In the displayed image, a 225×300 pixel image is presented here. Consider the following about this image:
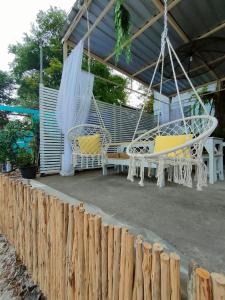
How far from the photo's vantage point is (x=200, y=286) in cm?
57

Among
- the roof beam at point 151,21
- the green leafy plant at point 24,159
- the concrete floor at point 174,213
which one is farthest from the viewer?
the green leafy plant at point 24,159

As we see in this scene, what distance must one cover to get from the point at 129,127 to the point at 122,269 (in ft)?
18.0

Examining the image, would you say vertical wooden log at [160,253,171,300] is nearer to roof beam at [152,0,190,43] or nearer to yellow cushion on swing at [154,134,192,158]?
yellow cushion on swing at [154,134,192,158]

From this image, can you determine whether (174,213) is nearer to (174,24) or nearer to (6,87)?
(174,24)

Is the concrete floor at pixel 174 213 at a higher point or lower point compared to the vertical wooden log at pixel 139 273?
lower

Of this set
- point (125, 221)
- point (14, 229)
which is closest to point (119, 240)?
point (125, 221)

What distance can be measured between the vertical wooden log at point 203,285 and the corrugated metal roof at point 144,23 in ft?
13.7

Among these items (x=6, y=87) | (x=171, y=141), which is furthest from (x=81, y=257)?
(x=6, y=87)

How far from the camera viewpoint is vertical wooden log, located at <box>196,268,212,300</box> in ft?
1.81

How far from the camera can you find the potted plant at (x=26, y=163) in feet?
12.5

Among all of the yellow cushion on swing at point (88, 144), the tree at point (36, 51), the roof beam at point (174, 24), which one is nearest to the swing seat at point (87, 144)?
the yellow cushion on swing at point (88, 144)

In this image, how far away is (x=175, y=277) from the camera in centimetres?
64

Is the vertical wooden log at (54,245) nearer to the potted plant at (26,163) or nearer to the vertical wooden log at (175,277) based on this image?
the vertical wooden log at (175,277)

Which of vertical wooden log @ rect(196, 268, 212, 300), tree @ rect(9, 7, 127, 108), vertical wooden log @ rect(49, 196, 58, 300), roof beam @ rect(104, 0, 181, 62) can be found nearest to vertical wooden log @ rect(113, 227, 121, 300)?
vertical wooden log @ rect(196, 268, 212, 300)
